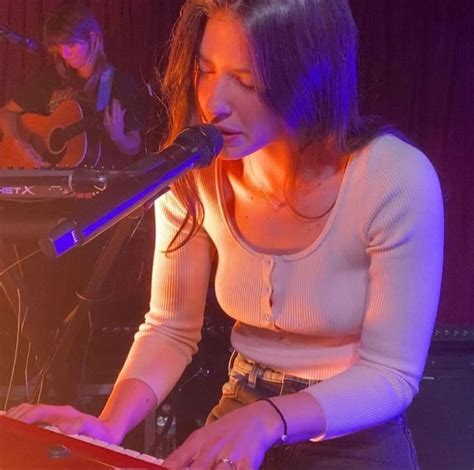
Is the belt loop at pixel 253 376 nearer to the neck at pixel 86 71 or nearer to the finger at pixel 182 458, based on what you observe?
the finger at pixel 182 458

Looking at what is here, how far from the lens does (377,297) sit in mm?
1260

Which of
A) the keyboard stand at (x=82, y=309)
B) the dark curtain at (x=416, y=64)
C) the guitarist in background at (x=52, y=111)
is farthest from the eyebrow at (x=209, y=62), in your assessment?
the dark curtain at (x=416, y=64)

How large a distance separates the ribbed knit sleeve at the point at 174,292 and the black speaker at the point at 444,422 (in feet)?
3.78

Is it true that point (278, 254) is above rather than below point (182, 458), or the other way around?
above

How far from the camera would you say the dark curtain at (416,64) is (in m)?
4.12

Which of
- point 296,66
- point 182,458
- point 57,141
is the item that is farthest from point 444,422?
point 57,141

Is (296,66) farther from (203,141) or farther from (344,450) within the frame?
(344,450)

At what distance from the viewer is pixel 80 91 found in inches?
133

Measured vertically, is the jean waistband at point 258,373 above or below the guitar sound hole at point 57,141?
below

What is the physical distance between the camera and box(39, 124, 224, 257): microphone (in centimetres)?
82

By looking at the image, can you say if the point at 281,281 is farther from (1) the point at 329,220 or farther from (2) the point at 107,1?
(2) the point at 107,1

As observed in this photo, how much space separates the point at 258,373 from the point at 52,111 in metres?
2.30

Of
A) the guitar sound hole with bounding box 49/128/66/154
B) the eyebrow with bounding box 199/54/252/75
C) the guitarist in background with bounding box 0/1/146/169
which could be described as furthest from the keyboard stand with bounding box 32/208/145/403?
the eyebrow with bounding box 199/54/252/75

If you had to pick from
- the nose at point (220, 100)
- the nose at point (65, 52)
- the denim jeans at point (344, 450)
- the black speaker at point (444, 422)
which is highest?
the nose at point (65, 52)
